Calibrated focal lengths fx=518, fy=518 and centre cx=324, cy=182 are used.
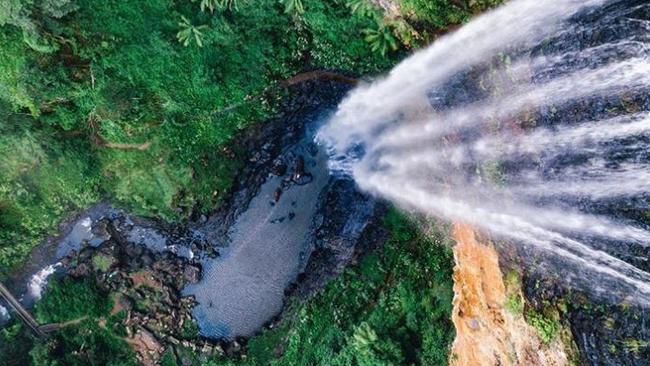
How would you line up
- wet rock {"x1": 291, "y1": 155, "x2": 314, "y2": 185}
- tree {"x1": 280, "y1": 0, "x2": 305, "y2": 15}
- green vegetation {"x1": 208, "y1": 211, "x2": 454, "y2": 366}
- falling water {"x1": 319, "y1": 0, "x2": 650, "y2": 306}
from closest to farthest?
falling water {"x1": 319, "y1": 0, "x2": 650, "y2": 306} → tree {"x1": 280, "y1": 0, "x2": 305, "y2": 15} → green vegetation {"x1": 208, "y1": 211, "x2": 454, "y2": 366} → wet rock {"x1": 291, "y1": 155, "x2": 314, "y2": 185}

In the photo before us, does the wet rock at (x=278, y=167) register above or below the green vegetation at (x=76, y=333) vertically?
above

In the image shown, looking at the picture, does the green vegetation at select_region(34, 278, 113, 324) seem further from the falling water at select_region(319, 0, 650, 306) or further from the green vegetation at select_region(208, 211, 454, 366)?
the falling water at select_region(319, 0, 650, 306)

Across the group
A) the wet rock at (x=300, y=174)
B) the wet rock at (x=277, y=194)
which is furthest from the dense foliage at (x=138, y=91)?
the wet rock at (x=300, y=174)

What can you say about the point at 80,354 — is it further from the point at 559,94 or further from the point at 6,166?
the point at 559,94

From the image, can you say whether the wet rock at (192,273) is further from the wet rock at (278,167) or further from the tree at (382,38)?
the tree at (382,38)

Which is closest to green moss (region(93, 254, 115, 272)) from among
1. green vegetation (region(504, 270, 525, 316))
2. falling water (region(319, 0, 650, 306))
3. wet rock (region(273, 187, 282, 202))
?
wet rock (region(273, 187, 282, 202))

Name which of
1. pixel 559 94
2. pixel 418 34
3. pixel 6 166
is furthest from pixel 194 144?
pixel 559 94
